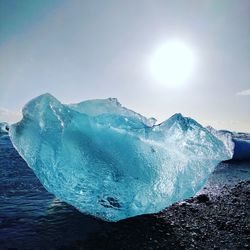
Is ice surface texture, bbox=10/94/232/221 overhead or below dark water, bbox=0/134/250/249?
overhead

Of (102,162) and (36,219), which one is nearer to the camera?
(36,219)

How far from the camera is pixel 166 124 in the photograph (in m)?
3.86

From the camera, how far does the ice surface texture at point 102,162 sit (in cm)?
307

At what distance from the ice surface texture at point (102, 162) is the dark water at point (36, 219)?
21 centimetres

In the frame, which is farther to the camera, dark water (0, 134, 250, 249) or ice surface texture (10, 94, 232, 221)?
ice surface texture (10, 94, 232, 221)

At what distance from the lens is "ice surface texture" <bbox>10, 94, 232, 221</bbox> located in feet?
10.1

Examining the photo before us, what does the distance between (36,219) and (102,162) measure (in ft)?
3.03

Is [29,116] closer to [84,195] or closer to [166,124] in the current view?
[84,195]

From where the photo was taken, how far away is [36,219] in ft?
9.91

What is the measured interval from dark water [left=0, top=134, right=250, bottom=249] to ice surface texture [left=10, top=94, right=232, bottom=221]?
0.70 ft

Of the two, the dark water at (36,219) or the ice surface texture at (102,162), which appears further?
the ice surface texture at (102,162)

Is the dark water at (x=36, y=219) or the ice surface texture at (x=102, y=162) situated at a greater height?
the ice surface texture at (x=102, y=162)

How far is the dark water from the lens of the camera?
2.52 metres

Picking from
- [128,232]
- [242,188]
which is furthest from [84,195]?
[242,188]
